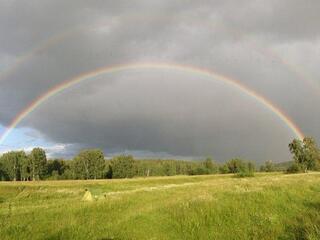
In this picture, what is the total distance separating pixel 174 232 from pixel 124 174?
143m

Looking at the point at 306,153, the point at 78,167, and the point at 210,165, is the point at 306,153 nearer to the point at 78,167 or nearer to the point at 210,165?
the point at 210,165

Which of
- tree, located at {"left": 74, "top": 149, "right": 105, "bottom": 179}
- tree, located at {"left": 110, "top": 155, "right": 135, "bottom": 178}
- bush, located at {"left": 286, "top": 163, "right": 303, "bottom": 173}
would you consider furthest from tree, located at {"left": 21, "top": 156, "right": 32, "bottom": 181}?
bush, located at {"left": 286, "top": 163, "right": 303, "bottom": 173}

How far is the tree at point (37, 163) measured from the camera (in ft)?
502

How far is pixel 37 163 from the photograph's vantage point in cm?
15362

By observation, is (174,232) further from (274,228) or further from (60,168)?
(60,168)

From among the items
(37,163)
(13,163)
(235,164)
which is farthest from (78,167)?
(235,164)

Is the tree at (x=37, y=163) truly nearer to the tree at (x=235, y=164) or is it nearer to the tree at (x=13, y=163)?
the tree at (x=13, y=163)

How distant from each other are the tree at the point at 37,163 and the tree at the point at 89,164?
12.6 m

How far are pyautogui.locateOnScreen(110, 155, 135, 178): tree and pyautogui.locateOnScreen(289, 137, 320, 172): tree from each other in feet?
202

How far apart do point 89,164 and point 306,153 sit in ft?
265

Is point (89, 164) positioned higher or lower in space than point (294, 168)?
higher

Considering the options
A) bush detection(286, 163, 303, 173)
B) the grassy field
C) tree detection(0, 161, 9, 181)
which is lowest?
bush detection(286, 163, 303, 173)

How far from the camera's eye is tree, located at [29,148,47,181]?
502 feet

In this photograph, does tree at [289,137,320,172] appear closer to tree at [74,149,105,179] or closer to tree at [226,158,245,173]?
tree at [226,158,245,173]
